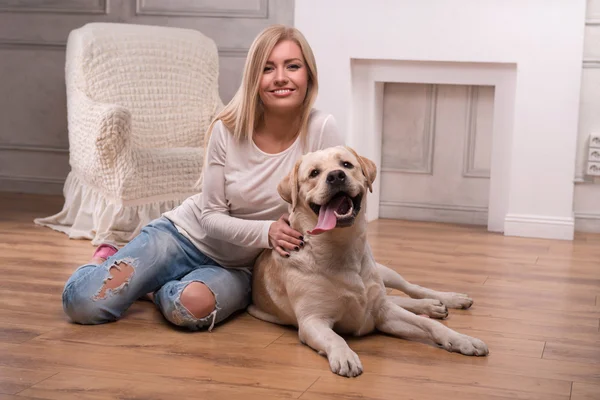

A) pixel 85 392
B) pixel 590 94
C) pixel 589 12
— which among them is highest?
pixel 589 12

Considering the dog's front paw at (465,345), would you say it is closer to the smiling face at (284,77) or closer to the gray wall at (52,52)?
the smiling face at (284,77)

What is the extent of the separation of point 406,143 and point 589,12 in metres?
1.10

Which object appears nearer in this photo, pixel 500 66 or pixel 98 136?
pixel 98 136

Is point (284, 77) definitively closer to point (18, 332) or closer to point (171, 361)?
point (171, 361)

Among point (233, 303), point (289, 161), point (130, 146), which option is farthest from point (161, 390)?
point (130, 146)

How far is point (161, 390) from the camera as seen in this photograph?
72.3 inches

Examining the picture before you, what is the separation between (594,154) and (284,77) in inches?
88.6

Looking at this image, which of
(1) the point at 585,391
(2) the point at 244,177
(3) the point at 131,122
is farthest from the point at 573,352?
(3) the point at 131,122

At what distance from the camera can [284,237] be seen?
2201mm

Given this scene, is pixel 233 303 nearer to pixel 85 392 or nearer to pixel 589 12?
pixel 85 392

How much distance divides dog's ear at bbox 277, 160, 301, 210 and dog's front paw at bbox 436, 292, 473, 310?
2.32ft

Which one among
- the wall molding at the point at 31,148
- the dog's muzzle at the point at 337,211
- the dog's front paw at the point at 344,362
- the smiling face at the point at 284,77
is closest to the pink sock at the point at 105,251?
the smiling face at the point at 284,77

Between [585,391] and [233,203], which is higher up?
[233,203]

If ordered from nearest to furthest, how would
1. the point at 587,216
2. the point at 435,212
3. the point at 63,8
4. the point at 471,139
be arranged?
the point at 587,216
the point at 471,139
the point at 435,212
the point at 63,8
